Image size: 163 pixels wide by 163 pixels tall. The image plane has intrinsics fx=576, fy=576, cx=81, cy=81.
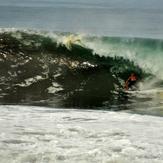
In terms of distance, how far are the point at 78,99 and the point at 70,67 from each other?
6.55 feet

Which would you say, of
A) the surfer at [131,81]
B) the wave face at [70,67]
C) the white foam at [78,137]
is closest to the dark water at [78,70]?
the wave face at [70,67]

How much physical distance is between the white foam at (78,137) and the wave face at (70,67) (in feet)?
12.3

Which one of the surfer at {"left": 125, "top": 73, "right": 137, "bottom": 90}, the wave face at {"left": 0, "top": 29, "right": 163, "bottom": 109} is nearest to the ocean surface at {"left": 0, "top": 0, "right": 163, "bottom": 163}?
the wave face at {"left": 0, "top": 29, "right": 163, "bottom": 109}

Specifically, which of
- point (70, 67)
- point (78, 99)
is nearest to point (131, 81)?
point (70, 67)

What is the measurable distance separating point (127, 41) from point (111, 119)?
9.37 metres

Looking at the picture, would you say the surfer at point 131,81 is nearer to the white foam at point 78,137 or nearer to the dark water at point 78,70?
the dark water at point 78,70

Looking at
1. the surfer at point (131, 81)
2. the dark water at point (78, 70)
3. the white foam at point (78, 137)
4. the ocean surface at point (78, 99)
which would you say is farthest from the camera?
the surfer at point (131, 81)

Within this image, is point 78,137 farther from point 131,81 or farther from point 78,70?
point 131,81

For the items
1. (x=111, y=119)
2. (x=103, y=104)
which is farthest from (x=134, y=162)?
(x=103, y=104)

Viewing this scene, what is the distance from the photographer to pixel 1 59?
16719 millimetres

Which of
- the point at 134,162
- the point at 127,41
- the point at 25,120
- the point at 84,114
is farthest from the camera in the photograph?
the point at 127,41

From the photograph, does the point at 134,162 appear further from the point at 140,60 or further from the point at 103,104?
the point at 140,60

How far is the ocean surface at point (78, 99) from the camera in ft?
27.3

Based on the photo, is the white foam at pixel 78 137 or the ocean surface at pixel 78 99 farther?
the ocean surface at pixel 78 99
